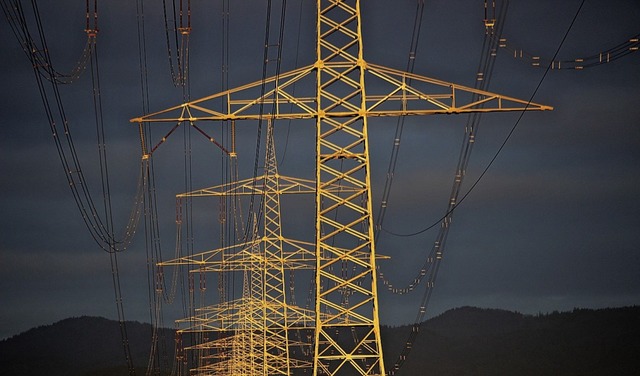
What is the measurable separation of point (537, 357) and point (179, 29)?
427ft

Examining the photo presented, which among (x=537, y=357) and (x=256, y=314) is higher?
(x=256, y=314)

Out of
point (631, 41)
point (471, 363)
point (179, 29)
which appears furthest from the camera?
point (471, 363)

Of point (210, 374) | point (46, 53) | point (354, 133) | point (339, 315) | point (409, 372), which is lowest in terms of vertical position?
point (409, 372)

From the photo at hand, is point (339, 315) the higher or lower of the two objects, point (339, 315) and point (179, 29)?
the lower

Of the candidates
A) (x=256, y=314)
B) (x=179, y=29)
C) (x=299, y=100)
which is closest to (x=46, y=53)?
(x=299, y=100)

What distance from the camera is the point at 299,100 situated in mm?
43688

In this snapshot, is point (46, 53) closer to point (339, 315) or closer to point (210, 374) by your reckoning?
point (339, 315)

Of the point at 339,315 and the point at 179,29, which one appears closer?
the point at 339,315

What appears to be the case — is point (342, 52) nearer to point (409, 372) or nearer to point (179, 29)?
point (179, 29)

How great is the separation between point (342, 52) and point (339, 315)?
7.53 m

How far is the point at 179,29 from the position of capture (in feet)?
160

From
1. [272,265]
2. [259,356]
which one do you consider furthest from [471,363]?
[272,265]

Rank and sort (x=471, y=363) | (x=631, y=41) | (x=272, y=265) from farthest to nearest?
(x=471, y=363) → (x=272, y=265) → (x=631, y=41)

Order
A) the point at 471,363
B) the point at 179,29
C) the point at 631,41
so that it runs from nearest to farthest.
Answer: the point at 631,41, the point at 179,29, the point at 471,363
